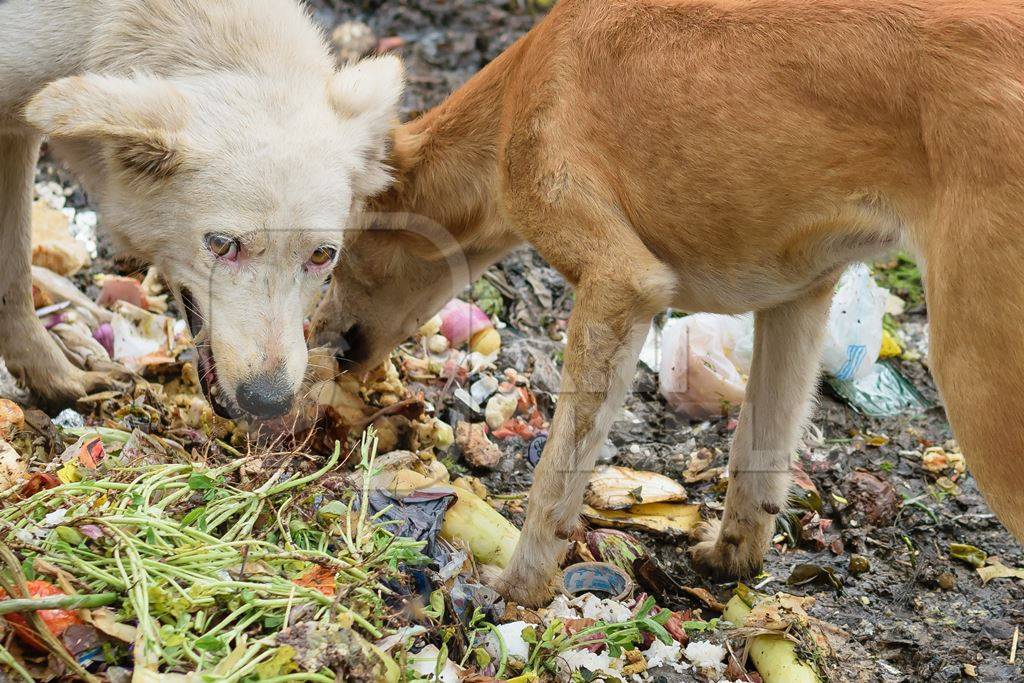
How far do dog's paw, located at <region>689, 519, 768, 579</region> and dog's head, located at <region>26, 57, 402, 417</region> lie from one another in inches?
68.5

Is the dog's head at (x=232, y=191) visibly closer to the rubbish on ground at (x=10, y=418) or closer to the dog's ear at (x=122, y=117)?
the dog's ear at (x=122, y=117)

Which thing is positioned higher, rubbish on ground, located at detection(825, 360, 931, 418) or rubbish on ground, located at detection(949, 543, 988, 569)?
rubbish on ground, located at detection(825, 360, 931, 418)

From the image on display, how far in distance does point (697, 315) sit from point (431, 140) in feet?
6.08

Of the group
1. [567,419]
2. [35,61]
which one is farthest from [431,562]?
[35,61]

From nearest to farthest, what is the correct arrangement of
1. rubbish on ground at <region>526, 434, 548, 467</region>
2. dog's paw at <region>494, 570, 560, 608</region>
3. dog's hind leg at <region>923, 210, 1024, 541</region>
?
1. dog's hind leg at <region>923, 210, 1024, 541</region>
2. dog's paw at <region>494, 570, 560, 608</region>
3. rubbish on ground at <region>526, 434, 548, 467</region>

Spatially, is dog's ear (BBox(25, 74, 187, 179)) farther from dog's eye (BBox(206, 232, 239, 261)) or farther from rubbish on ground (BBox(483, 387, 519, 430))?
rubbish on ground (BBox(483, 387, 519, 430))

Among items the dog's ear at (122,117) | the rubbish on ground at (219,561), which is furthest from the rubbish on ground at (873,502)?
the dog's ear at (122,117)

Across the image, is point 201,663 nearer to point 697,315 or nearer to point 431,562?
point 431,562

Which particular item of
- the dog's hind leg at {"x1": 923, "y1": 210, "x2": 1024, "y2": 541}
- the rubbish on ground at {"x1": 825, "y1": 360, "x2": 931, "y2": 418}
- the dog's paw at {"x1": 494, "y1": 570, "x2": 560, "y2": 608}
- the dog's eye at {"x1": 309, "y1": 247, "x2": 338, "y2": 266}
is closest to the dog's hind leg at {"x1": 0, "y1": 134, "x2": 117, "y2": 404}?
the dog's eye at {"x1": 309, "y1": 247, "x2": 338, "y2": 266}

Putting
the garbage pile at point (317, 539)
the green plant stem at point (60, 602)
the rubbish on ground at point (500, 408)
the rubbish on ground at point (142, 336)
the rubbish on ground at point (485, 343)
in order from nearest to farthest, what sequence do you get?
the green plant stem at point (60, 602), the garbage pile at point (317, 539), the rubbish on ground at point (500, 408), the rubbish on ground at point (142, 336), the rubbish on ground at point (485, 343)

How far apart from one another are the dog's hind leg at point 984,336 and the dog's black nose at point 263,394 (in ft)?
A: 6.65

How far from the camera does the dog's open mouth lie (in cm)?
388

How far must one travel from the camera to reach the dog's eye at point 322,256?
3758mm

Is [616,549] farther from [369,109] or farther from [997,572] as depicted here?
[369,109]
